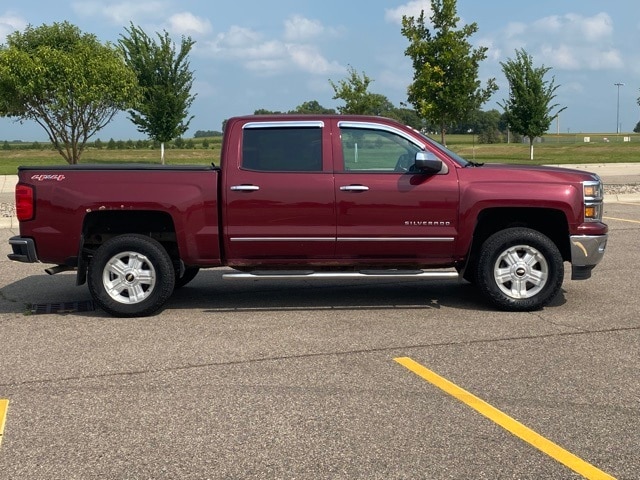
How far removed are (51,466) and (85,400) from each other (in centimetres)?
98

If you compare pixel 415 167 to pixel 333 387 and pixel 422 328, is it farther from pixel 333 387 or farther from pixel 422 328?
pixel 333 387

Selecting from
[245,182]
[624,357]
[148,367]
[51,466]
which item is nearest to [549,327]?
[624,357]

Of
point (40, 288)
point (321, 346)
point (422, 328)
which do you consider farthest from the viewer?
point (40, 288)

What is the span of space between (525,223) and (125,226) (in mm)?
3876

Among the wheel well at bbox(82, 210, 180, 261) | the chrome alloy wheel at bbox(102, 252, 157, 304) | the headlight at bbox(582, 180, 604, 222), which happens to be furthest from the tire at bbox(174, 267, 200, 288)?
the headlight at bbox(582, 180, 604, 222)

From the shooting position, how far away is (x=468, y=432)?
3.99 m

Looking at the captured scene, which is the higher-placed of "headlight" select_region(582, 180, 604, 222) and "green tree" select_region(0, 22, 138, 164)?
"green tree" select_region(0, 22, 138, 164)

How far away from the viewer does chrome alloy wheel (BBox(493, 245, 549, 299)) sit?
6867mm

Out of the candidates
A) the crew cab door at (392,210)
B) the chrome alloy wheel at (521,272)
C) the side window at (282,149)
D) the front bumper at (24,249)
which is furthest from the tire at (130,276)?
the chrome alloy wheel at (521,272)

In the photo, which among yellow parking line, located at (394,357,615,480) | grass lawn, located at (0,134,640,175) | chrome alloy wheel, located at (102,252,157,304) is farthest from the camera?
grass lawn, located at (0,134,640,175)

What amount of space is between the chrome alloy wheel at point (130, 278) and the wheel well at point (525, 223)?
3143 mm

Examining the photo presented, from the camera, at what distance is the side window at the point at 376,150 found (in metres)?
6.87

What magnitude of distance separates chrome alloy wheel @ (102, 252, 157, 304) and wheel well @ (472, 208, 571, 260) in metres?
3.14

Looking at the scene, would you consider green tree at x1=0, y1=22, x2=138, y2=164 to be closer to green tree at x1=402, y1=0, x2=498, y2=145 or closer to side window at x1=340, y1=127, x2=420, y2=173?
green tree at x1=402, y1=0, x2=498, y2=145
